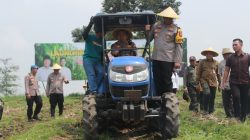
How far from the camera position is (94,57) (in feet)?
34.3

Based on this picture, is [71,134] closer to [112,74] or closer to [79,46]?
[112,74]

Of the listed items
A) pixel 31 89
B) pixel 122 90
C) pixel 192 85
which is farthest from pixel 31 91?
pixel 122 90

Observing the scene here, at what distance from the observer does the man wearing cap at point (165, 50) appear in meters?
9.71

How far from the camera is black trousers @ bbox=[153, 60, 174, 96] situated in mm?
9668

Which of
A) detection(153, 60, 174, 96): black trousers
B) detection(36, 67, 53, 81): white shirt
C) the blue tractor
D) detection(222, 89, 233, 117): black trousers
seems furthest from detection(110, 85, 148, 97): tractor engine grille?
Answer: detection(36, 67, 53, 81): white shirt

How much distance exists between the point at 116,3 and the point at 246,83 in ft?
67.3

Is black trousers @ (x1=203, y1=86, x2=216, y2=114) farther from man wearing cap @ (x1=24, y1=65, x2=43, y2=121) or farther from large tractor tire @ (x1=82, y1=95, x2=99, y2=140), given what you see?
large tractor tire @ (x1=82, y1=95, x2=99, y2=140)

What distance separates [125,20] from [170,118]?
2201 mm

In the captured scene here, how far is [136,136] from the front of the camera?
32.0ft

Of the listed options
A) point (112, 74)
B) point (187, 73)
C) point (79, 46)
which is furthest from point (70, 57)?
point (112, 74)

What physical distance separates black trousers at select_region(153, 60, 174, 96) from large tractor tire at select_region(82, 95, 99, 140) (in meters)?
1.42

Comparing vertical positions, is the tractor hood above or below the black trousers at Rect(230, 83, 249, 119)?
above

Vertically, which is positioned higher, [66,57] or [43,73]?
[66,57]

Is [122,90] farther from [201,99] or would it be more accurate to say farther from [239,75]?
[201,99]
